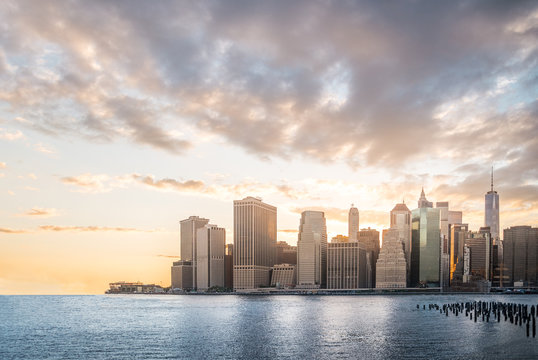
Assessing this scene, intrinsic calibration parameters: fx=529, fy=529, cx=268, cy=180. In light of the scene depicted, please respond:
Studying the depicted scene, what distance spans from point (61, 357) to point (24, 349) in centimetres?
1341

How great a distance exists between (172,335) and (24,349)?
1069 inches

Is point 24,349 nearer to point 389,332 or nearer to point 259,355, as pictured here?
point 259,355

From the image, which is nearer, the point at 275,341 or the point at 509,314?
the point at 275,341

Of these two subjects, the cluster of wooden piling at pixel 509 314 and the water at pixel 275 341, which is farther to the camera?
the cluster of wooden piling at pixel 509 314

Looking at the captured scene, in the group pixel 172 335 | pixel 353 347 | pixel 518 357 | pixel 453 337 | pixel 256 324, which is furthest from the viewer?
pixel 256 324

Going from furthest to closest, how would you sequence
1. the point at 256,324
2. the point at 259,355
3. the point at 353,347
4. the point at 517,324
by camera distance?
the point at 256,324 → the point at 517,324 → the point at 353,347 → the point at 259,355

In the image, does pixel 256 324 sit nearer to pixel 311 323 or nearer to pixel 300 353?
pixel 311 323

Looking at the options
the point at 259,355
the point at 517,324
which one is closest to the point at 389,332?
the point at 517,324

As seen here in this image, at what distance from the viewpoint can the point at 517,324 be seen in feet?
375

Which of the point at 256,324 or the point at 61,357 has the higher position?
the point at 61,357

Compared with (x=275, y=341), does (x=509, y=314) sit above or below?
below

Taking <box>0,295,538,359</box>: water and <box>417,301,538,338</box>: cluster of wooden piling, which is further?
<box>417,301,538,338</box>: cluster of wooden piling

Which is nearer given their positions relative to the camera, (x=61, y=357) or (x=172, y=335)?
(x=61, y=357)

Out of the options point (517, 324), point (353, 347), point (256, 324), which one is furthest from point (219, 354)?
point (517, 324)
